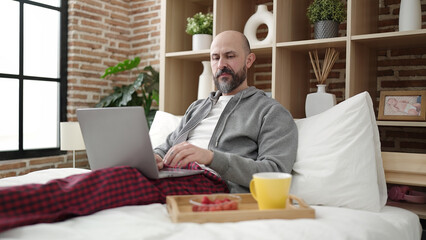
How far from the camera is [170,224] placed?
1.05 m

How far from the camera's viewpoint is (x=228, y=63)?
6.50 feet

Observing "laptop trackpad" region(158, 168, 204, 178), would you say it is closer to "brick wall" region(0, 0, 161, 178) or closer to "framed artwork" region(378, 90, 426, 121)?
"framed artwork" region(378, 90, 426, 121)

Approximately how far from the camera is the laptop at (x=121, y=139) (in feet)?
4.09

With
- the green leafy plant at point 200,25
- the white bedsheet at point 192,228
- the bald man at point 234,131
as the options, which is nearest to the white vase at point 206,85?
the green leafy plant at point 200,25

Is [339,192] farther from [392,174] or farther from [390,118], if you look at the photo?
[390,118]

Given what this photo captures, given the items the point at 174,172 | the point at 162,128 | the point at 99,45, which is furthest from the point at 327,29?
the point at 99,45

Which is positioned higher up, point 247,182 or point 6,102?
point 6,102

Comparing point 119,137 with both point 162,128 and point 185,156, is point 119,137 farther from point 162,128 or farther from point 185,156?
point 162,128

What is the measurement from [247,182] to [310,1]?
1.47m

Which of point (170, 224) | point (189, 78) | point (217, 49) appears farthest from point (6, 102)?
point (170, 224)

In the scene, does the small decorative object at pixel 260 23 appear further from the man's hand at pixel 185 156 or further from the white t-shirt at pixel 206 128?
the man's hand at pixel 185 156

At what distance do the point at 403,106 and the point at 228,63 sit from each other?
2.91 ft

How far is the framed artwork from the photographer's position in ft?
6.27

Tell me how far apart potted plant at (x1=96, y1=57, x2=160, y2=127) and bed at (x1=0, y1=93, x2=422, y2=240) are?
1.58 meters
